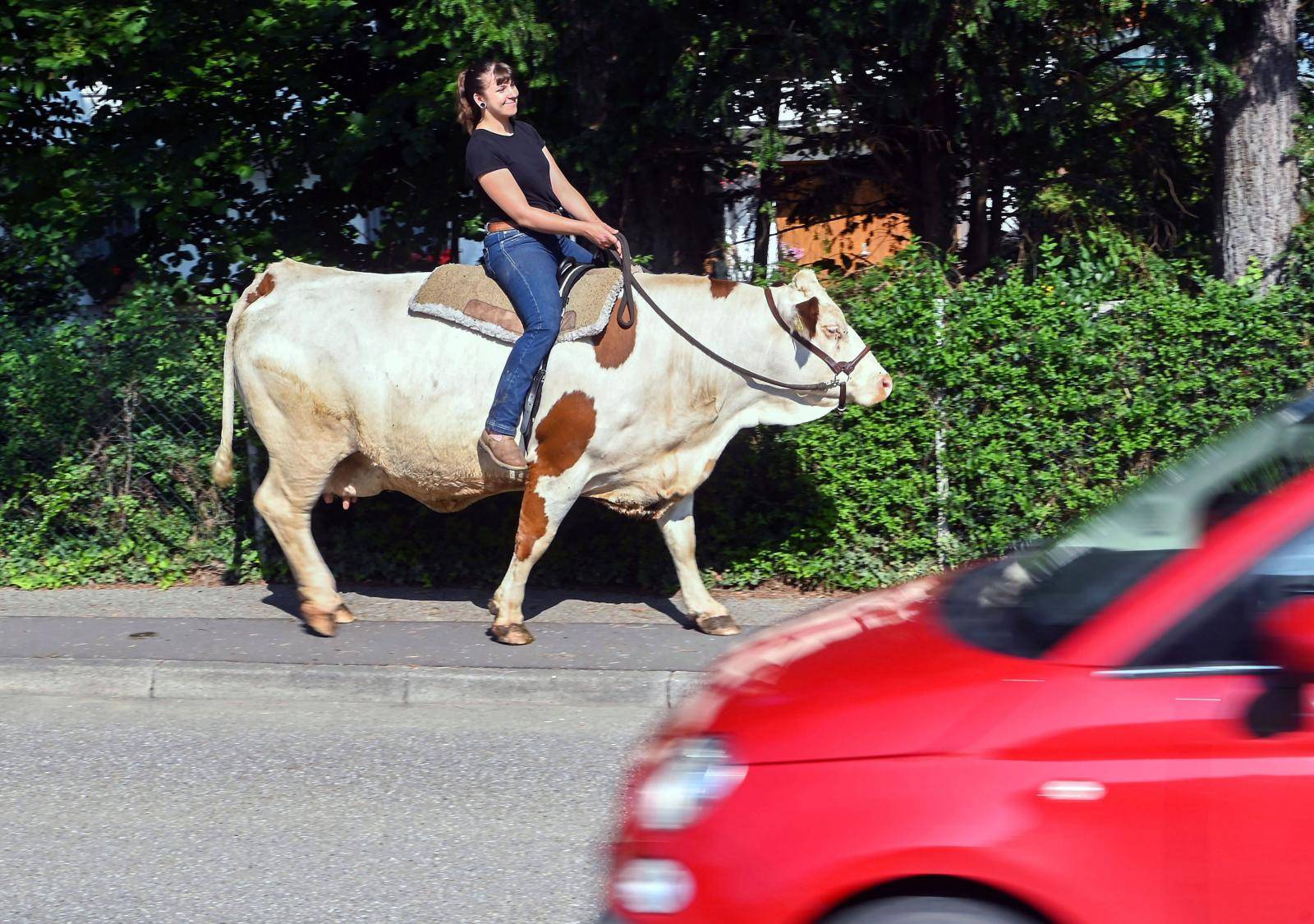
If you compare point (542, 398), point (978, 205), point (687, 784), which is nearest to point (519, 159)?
point (542, 398)

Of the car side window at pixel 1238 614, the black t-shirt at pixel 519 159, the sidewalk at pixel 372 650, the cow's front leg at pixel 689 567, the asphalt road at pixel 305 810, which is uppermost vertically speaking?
the black t-shirt at pixel 519 159

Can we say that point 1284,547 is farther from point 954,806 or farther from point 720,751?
point 720,751

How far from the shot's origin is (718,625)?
784 centimetres

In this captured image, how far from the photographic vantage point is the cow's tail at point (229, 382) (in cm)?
805

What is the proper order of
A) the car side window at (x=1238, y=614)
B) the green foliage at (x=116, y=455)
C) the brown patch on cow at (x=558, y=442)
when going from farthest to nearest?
the green foliage at (x=116, y=455) → the brown patch on cow at (x=558, y=442) → the car side window at (x=1238, y=614)

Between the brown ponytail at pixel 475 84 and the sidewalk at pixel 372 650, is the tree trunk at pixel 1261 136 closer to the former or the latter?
the sidewalk at pixel 372 650

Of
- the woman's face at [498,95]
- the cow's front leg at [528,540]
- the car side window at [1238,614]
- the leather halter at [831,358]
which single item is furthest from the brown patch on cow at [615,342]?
the car side window at [1238,614]

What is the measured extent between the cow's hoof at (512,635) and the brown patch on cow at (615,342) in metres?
1.53

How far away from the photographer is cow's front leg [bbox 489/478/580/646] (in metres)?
7.56

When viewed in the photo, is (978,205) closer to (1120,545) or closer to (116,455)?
(116,455)

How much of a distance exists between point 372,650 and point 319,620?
18.4 inches

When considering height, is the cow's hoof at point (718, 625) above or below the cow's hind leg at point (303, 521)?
below

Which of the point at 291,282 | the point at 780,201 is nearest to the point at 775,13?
the point at 780,201

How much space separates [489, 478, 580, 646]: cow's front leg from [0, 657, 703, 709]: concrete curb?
1.94 ft
